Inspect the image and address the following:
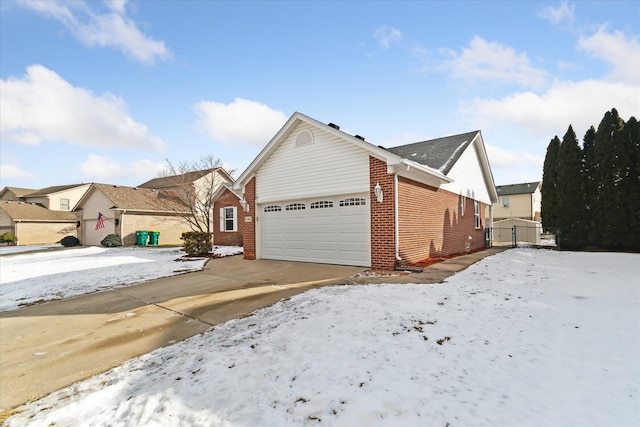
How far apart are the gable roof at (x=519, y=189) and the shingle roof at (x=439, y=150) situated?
24.5 metres

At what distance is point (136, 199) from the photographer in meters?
25.3

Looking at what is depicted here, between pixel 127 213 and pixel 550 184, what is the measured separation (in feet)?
101

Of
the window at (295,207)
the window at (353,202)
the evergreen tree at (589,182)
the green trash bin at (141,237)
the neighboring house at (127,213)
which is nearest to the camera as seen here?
the window at (353,202)

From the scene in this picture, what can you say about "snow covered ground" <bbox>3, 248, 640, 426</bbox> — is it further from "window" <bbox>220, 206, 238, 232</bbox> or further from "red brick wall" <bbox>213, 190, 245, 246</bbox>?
"window" <bbox>220, 206, 238, 232</bbox>

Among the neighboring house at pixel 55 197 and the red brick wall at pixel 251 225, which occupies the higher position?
the neighboring house at pixel 55 197

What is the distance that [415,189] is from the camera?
9.96m

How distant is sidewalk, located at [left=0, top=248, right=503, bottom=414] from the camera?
3873 millimetres

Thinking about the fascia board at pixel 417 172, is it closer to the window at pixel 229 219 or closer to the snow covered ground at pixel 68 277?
the snow covered ground at pixel 68 277

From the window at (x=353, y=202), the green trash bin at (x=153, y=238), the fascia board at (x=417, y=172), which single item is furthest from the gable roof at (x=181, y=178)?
the fascia board at (x=417, y=172)

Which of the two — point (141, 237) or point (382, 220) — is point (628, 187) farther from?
point (141, 237)

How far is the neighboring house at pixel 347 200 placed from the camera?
8961 millimetres

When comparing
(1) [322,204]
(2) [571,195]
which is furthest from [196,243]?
(2) [571,195]

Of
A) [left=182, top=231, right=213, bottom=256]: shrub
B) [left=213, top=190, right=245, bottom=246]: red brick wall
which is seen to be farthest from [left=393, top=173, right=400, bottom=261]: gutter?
[left=213, top=190, right=245, bottom=246]: red brick wall

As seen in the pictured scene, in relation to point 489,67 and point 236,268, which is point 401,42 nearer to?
point 489,67
